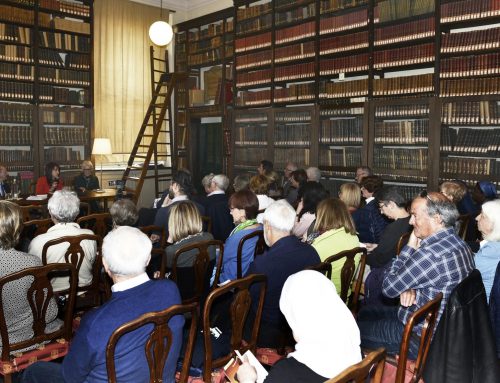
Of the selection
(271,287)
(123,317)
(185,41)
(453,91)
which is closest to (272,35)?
(185,41)

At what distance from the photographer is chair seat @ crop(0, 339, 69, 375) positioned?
8.23 feet

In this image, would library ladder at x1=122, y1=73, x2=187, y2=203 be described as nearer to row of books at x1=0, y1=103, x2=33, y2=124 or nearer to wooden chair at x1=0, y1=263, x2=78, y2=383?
row of books at x1=0, y1=103, x2=33, y2=124

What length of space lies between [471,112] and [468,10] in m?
1.23

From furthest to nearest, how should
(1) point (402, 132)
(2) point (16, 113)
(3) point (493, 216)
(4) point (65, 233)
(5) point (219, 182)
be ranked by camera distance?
(2) point (16, 113)
(1) point (402, 132)
(5) point (219, 182)
(4) point (65, 233)
(3) point (493, 216)

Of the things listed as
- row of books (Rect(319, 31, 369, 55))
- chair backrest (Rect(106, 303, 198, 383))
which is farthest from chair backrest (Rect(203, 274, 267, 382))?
row of books (Rect(319, 31, 369, 55))

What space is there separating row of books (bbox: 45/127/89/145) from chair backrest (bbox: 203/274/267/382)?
745 cm

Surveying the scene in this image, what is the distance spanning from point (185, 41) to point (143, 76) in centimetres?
114

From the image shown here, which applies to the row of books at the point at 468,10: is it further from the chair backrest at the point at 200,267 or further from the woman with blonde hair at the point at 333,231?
the chair backrest at the point at 200,267

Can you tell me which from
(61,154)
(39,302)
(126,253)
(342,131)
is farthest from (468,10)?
(61,154)

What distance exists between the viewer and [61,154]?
905cm

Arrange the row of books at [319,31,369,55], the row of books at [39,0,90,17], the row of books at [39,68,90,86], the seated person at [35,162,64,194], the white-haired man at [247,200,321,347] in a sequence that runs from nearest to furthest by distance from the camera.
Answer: the white-haired man at [247,200,321,347] < the row of books at [319,31,369,55] < the seated person at [35,162,64,194] < the row of books at [39,0,90,17] < the row of books at [39,68,90,86]

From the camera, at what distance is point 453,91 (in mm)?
6227

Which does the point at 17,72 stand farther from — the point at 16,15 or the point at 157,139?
the point at 157,139

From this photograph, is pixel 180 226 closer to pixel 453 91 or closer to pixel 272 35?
pixel 453 91
